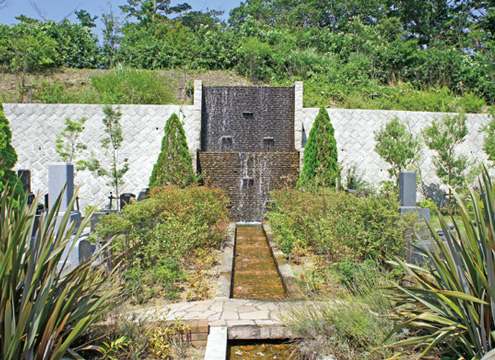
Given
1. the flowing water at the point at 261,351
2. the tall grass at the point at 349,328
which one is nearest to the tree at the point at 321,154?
the flowing water at the point at 261,351

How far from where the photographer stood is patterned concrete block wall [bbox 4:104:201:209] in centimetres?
1079

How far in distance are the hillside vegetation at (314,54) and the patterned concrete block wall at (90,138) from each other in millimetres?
1836

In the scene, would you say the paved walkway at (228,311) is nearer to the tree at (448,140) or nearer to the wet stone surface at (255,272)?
the wet stone surface at (255,272)

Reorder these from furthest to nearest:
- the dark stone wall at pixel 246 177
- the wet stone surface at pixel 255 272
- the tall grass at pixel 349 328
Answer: the dark stone wall at pixel 246 177, the wet stone surface at pixel 255 272, the tall grass at pixel 349 328

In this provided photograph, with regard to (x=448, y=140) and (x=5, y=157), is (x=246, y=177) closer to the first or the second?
(x=448, y=140)

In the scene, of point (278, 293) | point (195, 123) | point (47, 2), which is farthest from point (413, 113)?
point (47, 2)

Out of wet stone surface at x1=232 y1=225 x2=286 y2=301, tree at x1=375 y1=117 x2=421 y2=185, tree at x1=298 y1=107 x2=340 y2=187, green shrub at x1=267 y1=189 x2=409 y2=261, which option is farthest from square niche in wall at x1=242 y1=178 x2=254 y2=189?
green shrub at x1=267 y1=189 x2=409 y2=261

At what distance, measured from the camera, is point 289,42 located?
1964 cm

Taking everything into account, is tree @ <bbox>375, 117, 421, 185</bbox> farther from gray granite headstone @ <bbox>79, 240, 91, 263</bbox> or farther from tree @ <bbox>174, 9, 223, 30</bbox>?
tree @ <bbox>174, 9, 223, 30</bbox>

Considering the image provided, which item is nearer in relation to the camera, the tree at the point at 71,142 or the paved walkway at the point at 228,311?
the paved walkway at the point at 228,311

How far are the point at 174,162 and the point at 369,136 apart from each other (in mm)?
5844

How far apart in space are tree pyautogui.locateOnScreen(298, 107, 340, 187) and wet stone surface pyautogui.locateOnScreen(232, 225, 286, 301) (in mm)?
2749

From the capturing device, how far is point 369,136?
38.0 feet

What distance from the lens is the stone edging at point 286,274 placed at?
173 inches
